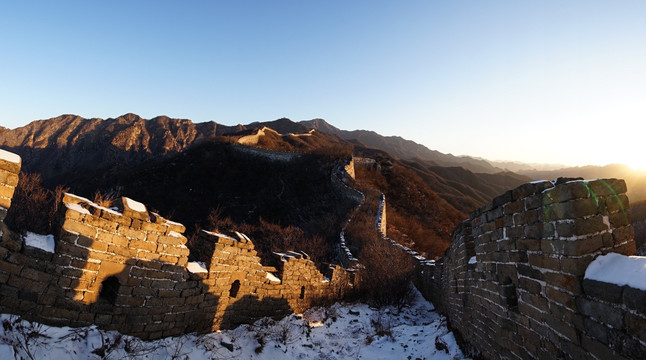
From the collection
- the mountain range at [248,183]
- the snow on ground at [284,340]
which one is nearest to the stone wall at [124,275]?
the snow on ground at [284,340]

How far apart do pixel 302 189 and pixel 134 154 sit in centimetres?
5522

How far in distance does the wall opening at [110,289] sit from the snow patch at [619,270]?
17.4 ft

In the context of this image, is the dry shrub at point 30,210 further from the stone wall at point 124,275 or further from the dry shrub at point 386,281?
the dry shrub at point 386,281

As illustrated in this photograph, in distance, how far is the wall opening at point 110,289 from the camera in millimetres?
4262

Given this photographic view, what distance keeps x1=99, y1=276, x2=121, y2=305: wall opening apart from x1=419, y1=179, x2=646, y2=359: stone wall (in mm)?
5080

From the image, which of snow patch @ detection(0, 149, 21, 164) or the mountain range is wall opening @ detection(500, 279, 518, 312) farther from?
the mountain range

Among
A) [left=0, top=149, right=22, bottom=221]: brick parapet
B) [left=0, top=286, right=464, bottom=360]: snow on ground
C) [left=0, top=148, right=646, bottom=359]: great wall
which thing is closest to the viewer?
[left=0, top=148, right=646, bottom=359]: great wall

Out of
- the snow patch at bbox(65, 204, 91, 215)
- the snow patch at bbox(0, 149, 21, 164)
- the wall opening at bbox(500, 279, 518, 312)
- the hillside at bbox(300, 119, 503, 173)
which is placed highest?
the hillside at bbox(300, 119, 503, 173)

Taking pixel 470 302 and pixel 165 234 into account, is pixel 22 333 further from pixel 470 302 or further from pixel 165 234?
pixel 470 302

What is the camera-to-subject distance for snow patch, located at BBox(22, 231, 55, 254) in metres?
3.53

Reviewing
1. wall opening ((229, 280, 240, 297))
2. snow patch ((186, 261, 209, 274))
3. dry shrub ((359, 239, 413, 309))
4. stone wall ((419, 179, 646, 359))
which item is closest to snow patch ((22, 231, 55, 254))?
snow patch ((186, 261, 209, 274))

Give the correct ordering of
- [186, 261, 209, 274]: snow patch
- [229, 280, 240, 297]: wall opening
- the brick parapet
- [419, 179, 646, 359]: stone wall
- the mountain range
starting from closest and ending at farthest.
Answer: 1. [419, 179, 646, 359]: stone wall
2. the brick parapet
3. [186, 261, 209, 274]: snow patch
4. [229, 280, 240, 297]: wall opening
5. the mountain range

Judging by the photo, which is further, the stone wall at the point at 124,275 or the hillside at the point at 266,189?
the hillside at the point at 266,189

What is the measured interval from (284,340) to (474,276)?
3.79m
